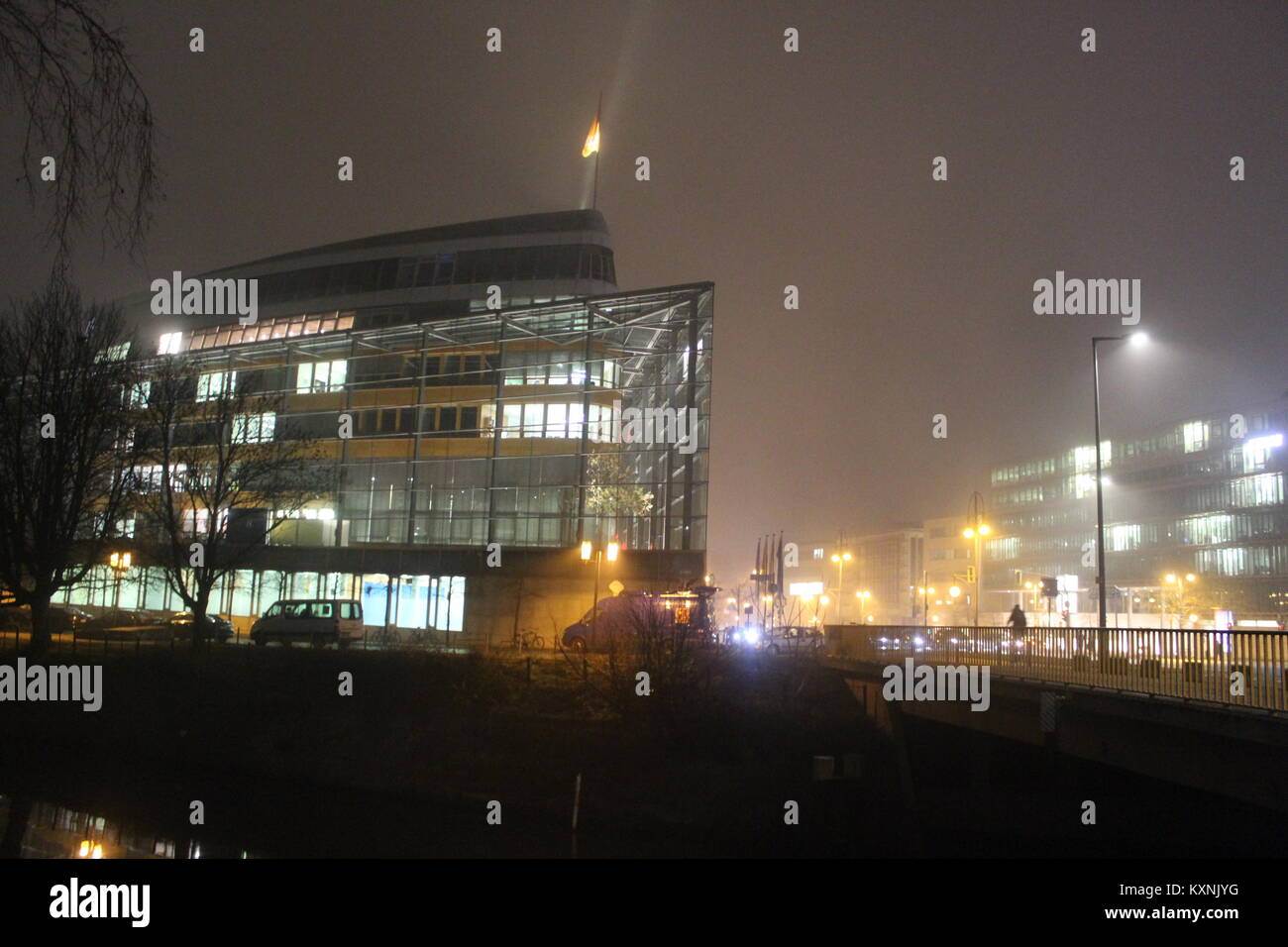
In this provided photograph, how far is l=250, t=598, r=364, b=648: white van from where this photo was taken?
36.9 meters

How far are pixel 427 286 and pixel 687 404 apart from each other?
21211 mm

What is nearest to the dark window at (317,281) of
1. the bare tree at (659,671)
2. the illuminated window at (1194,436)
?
the bare tree at (659,671)

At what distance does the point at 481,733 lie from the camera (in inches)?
846

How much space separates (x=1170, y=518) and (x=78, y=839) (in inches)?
3518

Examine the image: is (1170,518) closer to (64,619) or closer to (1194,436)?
(1194,436)

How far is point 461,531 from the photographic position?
50781 millimetres

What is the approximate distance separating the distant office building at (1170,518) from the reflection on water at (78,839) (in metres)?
60.5

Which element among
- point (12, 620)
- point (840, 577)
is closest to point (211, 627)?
point (12, 620)

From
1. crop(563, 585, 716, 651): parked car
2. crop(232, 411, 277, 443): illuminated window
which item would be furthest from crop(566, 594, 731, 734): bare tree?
crop(232, 411, 277, 443): illuminated window

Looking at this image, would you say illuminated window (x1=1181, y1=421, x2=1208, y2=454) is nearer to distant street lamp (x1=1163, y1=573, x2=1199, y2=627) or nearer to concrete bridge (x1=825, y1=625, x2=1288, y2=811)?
distant street lamp (x1=1163, y1=573, x2=1199, y2=627)

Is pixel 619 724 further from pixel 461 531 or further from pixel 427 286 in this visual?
pixel 427 286

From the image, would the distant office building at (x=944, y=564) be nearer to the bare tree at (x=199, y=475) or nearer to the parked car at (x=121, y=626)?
the parked car at (x=121, y=626)

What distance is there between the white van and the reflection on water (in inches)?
710

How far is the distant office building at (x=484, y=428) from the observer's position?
151ft
